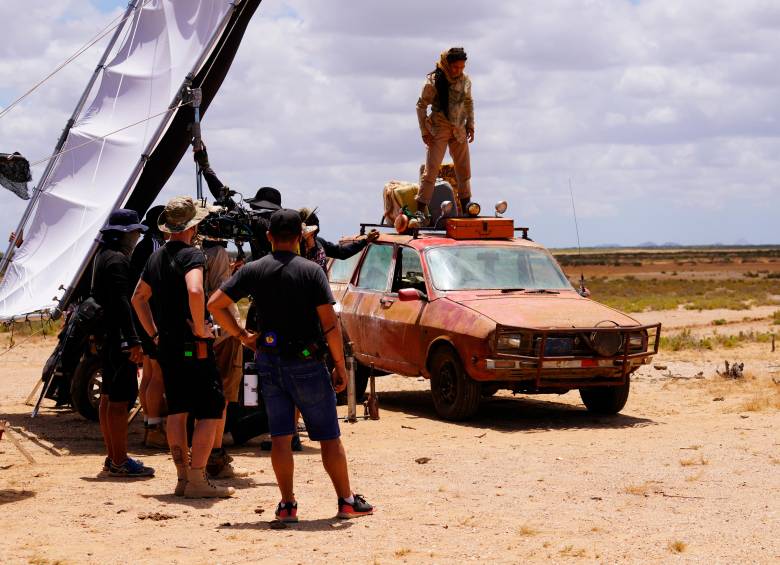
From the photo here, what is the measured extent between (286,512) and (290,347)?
102 cm

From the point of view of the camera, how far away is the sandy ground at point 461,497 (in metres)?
6.77

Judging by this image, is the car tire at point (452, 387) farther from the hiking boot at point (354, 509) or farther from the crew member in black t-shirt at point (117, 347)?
the hiking boot at point (354, 509)

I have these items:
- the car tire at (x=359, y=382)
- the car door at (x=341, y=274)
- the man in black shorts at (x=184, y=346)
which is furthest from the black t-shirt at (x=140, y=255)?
the car tire at (x=359, y=382)

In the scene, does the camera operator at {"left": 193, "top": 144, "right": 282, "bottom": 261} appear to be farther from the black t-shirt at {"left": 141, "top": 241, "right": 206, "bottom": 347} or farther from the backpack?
the black t-shirt at {"left": 141, "top": 241, "right": 206, "bottom": 347}

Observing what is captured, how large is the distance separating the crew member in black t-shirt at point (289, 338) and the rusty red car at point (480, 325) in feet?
13.8

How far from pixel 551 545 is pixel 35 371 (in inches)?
523

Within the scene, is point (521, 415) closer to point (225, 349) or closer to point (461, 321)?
point (461, 321)

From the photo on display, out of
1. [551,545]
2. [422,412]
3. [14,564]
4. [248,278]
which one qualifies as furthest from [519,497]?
[422,412]

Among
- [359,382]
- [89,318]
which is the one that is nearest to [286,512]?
[89,318]

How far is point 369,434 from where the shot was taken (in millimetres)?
11602

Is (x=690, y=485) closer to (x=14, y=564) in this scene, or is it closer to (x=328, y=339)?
(x=328, y=339)

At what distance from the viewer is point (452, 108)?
14.5m

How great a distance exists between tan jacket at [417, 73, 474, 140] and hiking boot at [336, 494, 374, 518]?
7748 millimetres

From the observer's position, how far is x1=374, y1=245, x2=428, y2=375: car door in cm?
1252
